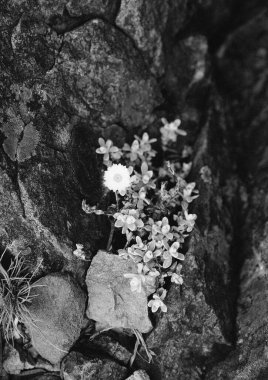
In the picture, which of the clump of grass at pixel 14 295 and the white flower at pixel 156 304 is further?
the white flower at pixel 156 304

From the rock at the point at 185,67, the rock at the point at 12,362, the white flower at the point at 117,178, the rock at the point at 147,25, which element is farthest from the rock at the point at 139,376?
the rock at the point at 147,25

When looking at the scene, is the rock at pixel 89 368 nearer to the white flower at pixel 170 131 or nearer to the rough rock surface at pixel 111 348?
the rough rock surface at pixel 111 348

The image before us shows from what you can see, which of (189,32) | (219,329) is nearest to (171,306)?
(219,329)

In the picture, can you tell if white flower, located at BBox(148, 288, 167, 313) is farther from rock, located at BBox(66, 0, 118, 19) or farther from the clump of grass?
rock, located at BBox(66, 0, 118, 19)

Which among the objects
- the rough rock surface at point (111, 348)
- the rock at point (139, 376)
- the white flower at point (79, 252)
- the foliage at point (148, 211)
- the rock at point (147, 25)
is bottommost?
the rock at point (139, 376)

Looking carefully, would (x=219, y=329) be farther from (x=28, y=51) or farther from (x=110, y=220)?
(x=28, y=51)

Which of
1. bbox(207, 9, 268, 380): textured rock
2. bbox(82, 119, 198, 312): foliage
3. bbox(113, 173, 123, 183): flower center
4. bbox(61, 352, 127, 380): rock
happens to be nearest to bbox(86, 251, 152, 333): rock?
bbox(82, 119, 198, 312): foliage
